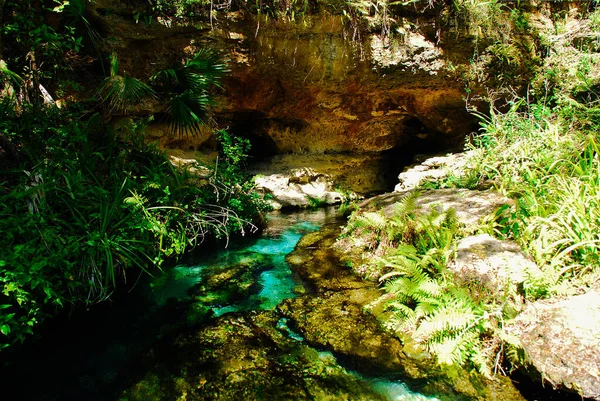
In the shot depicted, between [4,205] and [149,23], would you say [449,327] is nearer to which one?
[4,205]

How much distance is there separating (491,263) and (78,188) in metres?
4.11

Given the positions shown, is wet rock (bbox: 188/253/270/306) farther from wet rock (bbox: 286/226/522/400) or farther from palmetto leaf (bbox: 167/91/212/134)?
palmetto leaf (bbox: 167/91/212/134)

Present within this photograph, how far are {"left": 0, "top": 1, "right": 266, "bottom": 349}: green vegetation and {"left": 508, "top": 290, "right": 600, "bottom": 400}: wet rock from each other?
343 centimetres

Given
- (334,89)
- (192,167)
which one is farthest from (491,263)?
(334,89)

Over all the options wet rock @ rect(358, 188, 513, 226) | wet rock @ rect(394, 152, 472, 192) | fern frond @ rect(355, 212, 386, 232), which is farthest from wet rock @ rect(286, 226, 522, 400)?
wet rock @ rect(394, 152, 472, 192)

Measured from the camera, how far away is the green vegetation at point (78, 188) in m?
2.80

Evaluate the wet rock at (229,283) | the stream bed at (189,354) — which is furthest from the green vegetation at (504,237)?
the wet rock at (229,283)

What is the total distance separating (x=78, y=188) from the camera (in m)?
3.61

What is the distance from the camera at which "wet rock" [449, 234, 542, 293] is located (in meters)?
2.79

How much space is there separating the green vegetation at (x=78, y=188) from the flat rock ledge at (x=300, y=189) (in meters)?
2.68

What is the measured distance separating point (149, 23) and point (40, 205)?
4.27m

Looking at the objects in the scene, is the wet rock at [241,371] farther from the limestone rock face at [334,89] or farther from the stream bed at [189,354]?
the limestone rock face at [334,89]

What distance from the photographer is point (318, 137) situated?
980 cm

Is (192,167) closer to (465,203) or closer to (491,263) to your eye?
(465,203)
